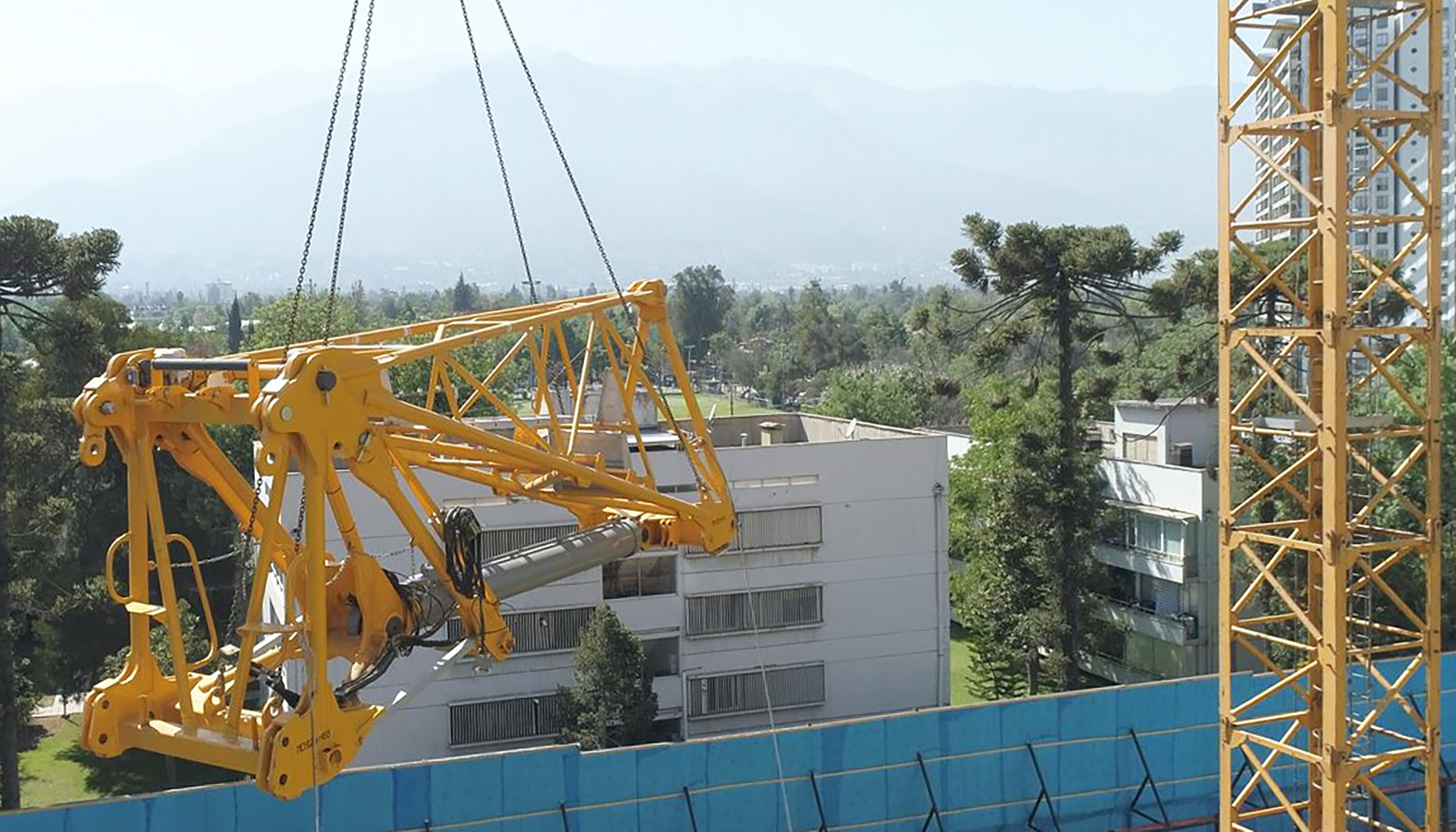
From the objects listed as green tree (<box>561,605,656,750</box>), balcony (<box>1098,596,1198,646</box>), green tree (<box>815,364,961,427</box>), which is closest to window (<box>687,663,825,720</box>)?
green tree (<box>561,605,656,750</box>)

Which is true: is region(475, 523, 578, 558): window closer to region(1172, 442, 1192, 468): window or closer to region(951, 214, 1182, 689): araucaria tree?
region(951, 214, 1182, 689): araucaria tree

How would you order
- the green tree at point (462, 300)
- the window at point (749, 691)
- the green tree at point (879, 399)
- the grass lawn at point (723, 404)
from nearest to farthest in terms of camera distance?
1. the window at point (749, 691)
2. the green tree at point (879, 399)
3. the grass lawn at point (723, 404)
4. the green tree at point (462, 300)

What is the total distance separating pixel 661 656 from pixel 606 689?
3.13 metres

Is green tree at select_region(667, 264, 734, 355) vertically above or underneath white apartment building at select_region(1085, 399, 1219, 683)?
above

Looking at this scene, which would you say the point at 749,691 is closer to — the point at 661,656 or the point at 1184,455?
the point at 661,656

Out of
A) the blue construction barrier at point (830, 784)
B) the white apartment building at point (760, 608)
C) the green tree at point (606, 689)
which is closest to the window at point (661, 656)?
the white apartment building at point (760, 608)

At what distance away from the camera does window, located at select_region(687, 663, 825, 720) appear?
3027cm

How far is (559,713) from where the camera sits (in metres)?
29.0

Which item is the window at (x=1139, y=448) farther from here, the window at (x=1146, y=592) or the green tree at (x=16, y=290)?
the green tree at (x=16, y=290)

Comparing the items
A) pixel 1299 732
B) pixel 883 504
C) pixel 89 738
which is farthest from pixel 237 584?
pixel 883 504

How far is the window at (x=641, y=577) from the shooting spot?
29922 mm

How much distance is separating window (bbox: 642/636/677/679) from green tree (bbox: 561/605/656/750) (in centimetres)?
175

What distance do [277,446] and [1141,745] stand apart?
17.1 m

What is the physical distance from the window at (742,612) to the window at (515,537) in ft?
10.6
